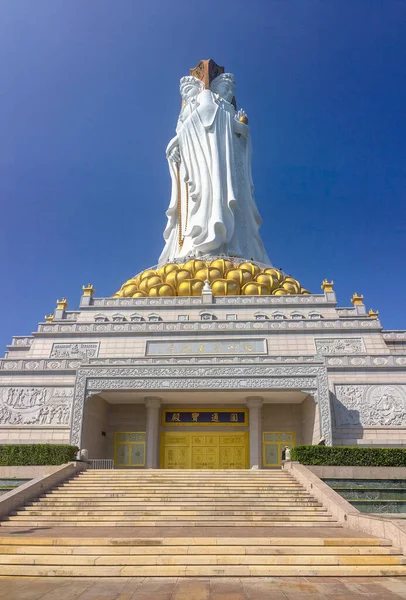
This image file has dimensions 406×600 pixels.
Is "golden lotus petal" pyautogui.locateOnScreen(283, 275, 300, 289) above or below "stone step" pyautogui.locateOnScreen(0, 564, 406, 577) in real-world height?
above

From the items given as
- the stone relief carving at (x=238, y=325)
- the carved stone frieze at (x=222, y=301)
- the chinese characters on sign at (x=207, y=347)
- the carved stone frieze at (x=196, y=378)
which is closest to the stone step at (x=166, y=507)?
the carved stone frieze at (x=196, y=378)

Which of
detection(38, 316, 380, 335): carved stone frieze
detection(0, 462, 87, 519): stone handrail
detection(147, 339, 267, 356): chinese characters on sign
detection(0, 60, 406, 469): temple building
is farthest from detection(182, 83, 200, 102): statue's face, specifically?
detection(0, 462, 87, 519): stone handrail

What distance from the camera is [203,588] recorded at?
4.68 meters

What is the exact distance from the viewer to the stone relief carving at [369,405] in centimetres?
1434

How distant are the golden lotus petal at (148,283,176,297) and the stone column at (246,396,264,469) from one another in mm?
8586

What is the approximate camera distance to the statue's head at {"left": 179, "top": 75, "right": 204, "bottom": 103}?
107 ft

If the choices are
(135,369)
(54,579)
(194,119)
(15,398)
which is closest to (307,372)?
(135,369)

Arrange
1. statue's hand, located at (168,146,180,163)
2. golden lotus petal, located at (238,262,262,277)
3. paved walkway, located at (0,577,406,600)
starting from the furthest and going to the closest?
statue's hand, located at (168,146,180,163) → golden lotus petal, located at (238,262,262,277) → paved walkway, located at (0,577,406,600)

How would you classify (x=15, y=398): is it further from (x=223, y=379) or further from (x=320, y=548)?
(x=320, y=548)

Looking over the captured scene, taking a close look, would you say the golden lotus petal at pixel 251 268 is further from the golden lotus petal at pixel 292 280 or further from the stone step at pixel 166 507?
the stone step at pixel 166 507

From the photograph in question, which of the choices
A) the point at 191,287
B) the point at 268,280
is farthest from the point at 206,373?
the point at 268,280

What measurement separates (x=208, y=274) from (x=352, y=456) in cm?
1318

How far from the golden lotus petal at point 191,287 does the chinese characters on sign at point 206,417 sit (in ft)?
23.9

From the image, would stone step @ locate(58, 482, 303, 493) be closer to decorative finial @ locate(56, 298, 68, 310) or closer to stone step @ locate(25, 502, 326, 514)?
stone step @ locate(25, 502, 326, 514)
